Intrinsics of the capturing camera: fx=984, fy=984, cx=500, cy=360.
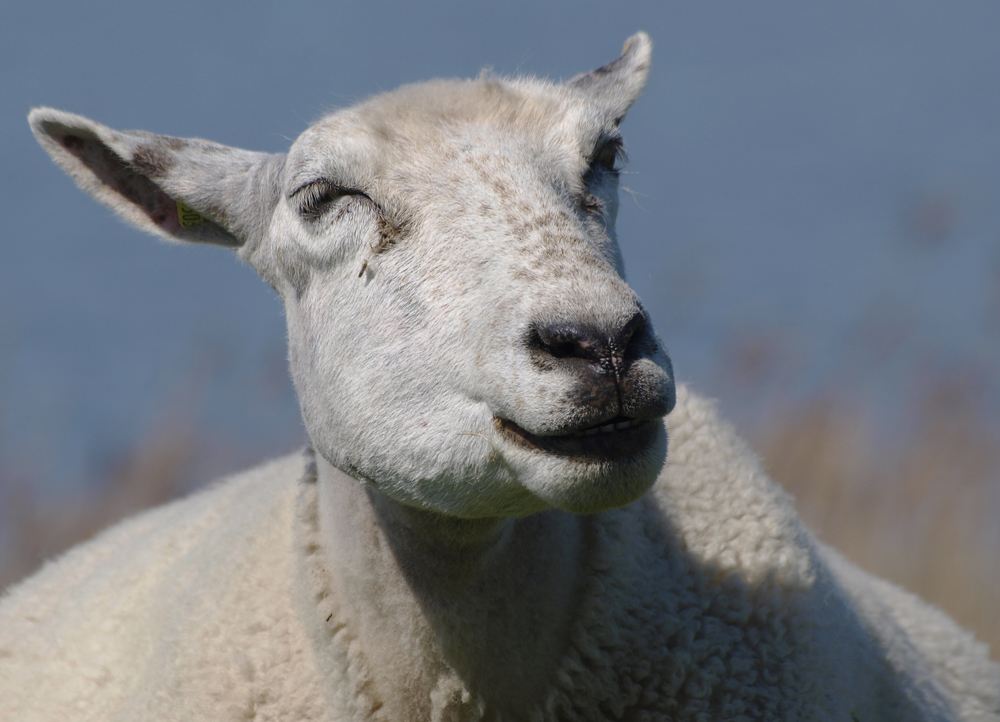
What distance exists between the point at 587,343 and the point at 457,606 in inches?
36.2

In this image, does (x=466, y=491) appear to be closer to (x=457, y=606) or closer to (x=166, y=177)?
(x=457, y=606)

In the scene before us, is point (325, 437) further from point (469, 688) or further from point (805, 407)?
point (805, 407)

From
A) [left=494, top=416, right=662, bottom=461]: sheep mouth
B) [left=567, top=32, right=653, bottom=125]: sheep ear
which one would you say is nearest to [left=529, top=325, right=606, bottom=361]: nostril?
[left=494, top=416, right=662, bottom=461]: sheep mouth

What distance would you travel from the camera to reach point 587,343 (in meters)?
1.95

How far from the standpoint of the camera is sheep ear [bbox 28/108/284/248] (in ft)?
10.1

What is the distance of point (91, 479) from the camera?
309 inches

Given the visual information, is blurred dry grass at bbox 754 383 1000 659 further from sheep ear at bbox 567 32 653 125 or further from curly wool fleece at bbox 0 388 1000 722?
sheep ear at bbox 567 32 653 125

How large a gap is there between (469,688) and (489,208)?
1.22 meters

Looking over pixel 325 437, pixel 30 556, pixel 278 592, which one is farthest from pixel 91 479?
pixel 325 437

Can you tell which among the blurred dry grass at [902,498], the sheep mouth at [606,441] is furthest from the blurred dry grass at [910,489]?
the sheep mouth at [606,441]

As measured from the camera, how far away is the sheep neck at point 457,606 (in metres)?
2.52

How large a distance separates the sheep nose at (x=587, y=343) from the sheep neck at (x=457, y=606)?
0.63 meters

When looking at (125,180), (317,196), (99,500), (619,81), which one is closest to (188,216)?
(125,180)

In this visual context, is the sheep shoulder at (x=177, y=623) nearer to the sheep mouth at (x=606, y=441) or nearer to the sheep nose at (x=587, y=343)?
the sheep mouth at (x=606, y=441)
